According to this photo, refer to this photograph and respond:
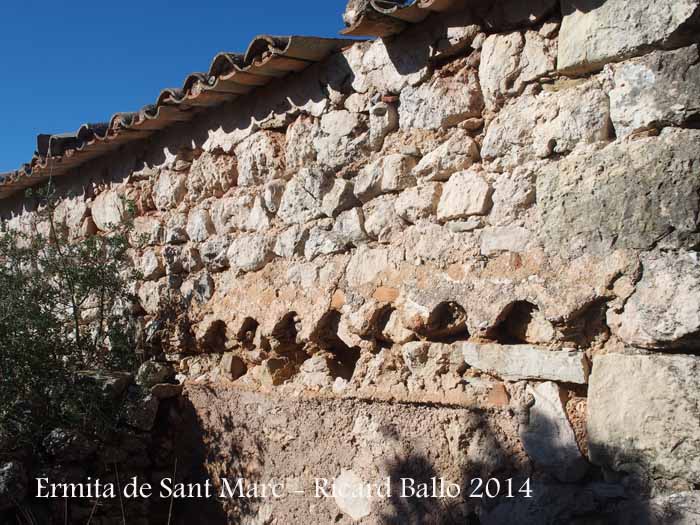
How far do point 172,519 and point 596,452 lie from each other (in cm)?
264

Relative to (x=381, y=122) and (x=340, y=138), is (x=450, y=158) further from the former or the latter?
(x=340, y=138)

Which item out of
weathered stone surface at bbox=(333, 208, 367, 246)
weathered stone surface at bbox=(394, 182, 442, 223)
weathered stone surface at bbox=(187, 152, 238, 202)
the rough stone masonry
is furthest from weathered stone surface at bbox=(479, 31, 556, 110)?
weathered stone surface at bbox=(187, 152, 238, 202)

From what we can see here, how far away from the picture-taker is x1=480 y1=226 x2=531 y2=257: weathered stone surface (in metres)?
2.56

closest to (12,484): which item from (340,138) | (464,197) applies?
(340,138)

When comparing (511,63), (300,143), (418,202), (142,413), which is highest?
(300,143)

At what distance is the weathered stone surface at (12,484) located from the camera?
138 inches

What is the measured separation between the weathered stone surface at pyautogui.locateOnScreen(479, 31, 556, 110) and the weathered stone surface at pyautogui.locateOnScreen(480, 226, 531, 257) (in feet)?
1.60

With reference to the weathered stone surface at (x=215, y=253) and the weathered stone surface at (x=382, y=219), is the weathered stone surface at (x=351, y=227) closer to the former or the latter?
the weathered stone surface at (x=382, y=219)

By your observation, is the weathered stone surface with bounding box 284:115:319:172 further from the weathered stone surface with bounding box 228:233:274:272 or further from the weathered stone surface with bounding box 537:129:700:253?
the weathered stone surface with bounding box 537:129:700:253

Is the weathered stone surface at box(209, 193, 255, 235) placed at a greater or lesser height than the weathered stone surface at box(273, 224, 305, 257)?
greater

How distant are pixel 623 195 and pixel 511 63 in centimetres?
70

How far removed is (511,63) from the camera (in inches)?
105

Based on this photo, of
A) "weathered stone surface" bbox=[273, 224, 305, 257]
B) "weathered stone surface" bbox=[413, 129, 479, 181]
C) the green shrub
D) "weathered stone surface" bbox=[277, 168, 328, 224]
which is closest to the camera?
"weathered stone surface" bbox=[413, 129, 479, 181]

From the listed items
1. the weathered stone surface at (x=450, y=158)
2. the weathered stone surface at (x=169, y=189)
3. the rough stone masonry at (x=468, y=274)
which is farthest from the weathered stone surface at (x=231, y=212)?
the weathered stone surface at (x=450, y=158)
